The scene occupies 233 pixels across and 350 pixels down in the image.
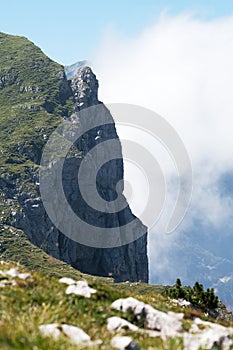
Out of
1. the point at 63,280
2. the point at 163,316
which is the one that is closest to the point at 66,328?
the point at 163,316

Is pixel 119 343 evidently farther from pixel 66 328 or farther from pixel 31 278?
pixel 31 278

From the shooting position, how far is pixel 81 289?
19.4m

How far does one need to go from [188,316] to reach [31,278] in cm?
640

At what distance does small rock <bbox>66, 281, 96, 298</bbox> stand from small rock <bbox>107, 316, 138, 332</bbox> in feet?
6.83

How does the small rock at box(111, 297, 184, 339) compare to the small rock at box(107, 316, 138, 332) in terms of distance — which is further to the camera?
the small rock at box(111, 297, 184, 339)

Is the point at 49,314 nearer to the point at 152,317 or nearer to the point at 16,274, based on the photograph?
the point at 152,317

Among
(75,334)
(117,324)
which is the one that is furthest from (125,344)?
(117,324)

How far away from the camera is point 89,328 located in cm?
1609

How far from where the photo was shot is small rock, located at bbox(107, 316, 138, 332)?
16.5 metres

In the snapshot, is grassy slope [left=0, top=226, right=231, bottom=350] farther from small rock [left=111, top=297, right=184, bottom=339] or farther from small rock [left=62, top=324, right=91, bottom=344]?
small rock [left=62, top=324, right=91, bottom=344]

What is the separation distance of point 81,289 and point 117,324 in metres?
3.08

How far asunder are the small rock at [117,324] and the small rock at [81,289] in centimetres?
208

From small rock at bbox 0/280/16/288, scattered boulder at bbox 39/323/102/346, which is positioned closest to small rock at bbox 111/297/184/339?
scattered boulder at bbox 39/323/102/346

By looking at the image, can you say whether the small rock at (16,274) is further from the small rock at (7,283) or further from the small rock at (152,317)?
the small rock at (152,317)
